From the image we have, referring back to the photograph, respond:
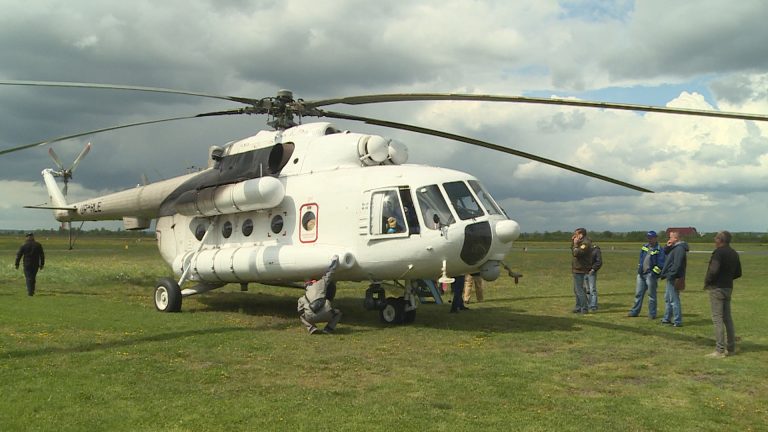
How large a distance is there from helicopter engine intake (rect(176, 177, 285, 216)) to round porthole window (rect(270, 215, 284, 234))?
17.1 inches

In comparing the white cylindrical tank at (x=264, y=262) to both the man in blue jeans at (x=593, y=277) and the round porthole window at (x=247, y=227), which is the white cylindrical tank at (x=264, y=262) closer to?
the round porthole window at (x=247, y=227)

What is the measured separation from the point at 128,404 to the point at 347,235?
6283 millimetres

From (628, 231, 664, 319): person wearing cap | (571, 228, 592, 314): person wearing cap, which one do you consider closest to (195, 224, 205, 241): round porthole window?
(571, 228, 592, 314): person wearing cap

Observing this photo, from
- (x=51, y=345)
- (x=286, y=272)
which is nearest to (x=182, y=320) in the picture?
(x=286, y=272)

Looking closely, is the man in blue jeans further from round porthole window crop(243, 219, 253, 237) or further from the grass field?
round porthole window crop(243, 219, 253, 237)

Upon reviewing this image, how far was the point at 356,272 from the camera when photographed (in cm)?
1220

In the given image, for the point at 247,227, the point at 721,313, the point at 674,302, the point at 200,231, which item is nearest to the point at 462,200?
the point at 721,313

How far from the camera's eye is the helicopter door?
459 inches

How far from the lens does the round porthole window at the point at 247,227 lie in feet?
47.3

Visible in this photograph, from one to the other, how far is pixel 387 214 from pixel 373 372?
4.08 meters

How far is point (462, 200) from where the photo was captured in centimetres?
1169

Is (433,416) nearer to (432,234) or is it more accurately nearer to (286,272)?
(432,234)

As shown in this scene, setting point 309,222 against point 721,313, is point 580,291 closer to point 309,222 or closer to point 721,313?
point 721,313

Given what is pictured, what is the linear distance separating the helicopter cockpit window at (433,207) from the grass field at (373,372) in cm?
220
